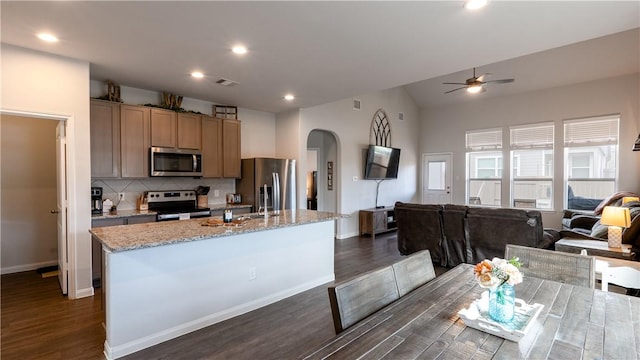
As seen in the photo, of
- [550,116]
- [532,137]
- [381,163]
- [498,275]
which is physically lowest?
[498,275]

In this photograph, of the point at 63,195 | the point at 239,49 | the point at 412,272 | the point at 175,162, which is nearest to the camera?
the point at 412,272

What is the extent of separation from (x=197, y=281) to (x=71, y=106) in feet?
8.25

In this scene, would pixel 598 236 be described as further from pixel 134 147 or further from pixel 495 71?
pixel 134 147

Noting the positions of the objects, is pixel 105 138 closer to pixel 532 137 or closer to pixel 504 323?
pixel 504 323

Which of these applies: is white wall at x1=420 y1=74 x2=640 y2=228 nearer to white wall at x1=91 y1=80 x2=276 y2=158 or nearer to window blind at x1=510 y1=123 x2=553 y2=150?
window blind at x1=510 y1=123 x2=553 y2=150

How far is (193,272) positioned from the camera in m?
2.77

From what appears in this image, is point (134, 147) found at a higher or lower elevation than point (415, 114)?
lower

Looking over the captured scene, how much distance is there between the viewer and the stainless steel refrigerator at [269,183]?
541cm

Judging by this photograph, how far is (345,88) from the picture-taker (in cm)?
452

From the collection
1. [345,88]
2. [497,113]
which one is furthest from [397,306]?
[497,113]

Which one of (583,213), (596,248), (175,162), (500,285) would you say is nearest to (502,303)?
(500,285)

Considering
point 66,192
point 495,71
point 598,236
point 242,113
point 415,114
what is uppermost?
point 495,71

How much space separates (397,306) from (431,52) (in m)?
2.75

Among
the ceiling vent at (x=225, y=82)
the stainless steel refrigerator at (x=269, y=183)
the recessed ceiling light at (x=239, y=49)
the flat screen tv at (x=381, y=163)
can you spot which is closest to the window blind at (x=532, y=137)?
the flat screen tv at (x=381, y=163)
